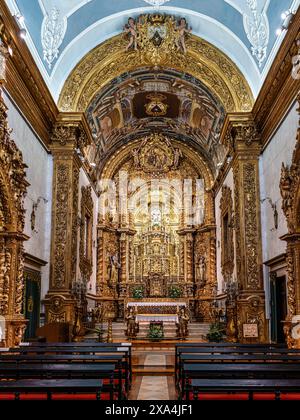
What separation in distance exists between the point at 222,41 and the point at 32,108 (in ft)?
22.0

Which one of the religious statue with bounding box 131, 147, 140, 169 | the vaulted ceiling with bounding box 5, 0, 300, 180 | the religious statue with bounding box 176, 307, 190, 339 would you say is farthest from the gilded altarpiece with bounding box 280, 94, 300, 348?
the religious statue with bounding box 131, 147, 140, 169

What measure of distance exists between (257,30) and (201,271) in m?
12.8

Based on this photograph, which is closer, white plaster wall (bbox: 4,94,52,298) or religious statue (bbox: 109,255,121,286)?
white plaster wall (bbox: 4,94,52,298)

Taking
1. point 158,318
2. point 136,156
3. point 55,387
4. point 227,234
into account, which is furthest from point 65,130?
point 55,387

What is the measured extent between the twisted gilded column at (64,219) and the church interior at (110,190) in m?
0.04

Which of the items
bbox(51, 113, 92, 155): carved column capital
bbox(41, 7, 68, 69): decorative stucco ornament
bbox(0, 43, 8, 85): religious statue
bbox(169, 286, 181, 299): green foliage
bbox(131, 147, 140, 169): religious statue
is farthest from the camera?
bbox(131, 147, 140, 169): religious statue

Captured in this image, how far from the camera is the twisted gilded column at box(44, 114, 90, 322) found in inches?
591

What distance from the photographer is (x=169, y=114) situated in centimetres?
2269

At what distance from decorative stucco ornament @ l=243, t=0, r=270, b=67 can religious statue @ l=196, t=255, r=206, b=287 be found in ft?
37.6

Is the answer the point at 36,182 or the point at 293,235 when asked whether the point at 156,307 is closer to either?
the point at 36,182

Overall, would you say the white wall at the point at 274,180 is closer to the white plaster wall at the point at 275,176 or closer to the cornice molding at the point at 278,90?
the white plaster wall at the point at 275,176

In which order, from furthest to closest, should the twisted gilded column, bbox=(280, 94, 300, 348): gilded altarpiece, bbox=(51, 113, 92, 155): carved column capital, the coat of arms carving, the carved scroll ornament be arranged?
the coat of arms carving < the carved scroll ornament < bbox=(51, 113, 92, 155): carved column capital < the twisted gilded column < bbox=(280, 94, 300, 348): gilded altarpiece

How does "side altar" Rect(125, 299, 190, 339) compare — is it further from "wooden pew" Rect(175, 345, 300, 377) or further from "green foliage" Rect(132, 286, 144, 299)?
"wooden pew" Rect(175, 345, 300, 377)
